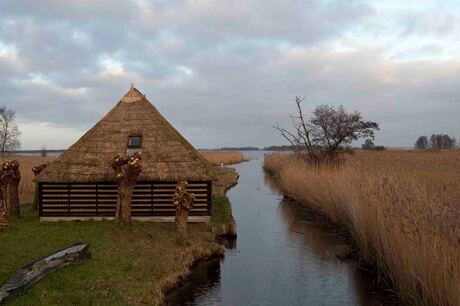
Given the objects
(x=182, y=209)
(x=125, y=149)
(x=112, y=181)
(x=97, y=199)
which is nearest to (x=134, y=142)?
(x=125, y=149)

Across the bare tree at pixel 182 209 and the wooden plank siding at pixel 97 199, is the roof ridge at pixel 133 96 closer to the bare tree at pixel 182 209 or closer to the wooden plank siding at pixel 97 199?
the wooden plank siding at pixel 97 199

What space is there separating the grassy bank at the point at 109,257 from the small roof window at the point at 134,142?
3408mm

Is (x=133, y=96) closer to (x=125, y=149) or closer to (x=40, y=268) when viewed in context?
(x=125, y=149)

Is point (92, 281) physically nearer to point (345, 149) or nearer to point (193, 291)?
point (193, 291)

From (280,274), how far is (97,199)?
813cm

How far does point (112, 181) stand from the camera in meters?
17.6

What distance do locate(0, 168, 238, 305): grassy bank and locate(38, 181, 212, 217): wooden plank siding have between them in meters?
0.82

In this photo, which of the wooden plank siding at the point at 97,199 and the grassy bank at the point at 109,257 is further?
the wooden plank siding at the point at 97,199

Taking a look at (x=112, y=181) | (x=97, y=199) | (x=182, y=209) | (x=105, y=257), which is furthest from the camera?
(x=97, y=199)

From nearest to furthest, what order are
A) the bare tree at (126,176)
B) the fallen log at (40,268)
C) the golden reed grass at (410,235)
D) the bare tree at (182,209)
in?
the golden reed grass at (410,235) → the fallen log at (40,268) → the bare tree at (182,209) → the bare tree at (126,176)

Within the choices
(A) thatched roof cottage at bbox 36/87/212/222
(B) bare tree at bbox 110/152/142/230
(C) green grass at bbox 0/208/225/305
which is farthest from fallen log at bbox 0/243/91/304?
(A) thatched roof cottage at bbox 36/87/212/222

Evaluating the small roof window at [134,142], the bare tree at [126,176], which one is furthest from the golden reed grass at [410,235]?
the small roof window at [134,142]

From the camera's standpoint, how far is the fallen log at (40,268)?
8836 mm

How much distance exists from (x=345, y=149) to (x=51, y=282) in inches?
1246
